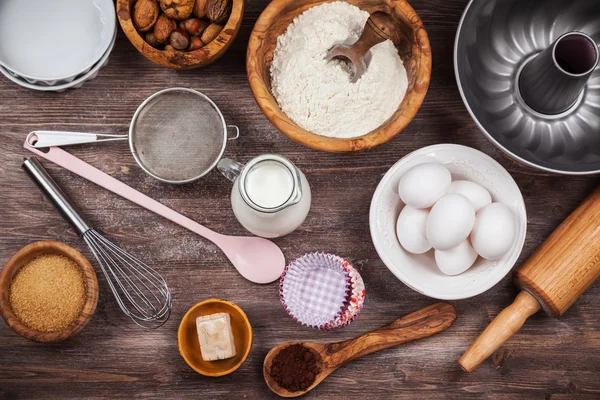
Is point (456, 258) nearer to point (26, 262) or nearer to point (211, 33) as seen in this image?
point (211, 33)

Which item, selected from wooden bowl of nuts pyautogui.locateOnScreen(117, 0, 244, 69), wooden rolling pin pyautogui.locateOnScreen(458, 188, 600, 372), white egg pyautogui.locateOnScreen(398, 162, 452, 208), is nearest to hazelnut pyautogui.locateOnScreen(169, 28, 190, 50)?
wooden bowl of nuts pyautogui.locateOnScreen(117, 0, 244, 69)

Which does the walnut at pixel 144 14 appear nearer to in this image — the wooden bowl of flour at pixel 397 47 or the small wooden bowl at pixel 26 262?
the wooden bowl of flour at pixel 397 47

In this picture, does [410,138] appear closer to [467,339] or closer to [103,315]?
[467,339]

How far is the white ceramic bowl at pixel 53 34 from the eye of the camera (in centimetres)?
110

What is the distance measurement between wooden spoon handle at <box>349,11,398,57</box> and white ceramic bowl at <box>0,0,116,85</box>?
468 millimetres

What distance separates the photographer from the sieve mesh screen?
112cm

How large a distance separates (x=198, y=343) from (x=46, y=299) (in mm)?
283

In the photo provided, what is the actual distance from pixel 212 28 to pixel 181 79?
0.49 ft

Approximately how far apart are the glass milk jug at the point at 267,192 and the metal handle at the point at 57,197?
29 cm

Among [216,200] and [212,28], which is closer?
[212,28]

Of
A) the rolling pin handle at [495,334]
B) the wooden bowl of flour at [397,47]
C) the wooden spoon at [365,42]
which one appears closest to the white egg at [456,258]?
the rolling pin handle at [495,334]

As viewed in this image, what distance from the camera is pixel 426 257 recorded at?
1077 mm

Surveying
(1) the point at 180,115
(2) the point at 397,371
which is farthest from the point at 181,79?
(2) the point at 397,371

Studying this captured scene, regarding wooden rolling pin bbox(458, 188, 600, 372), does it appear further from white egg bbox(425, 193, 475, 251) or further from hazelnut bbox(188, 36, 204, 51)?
hazelnut bbox(188, 36, 204, 51)
